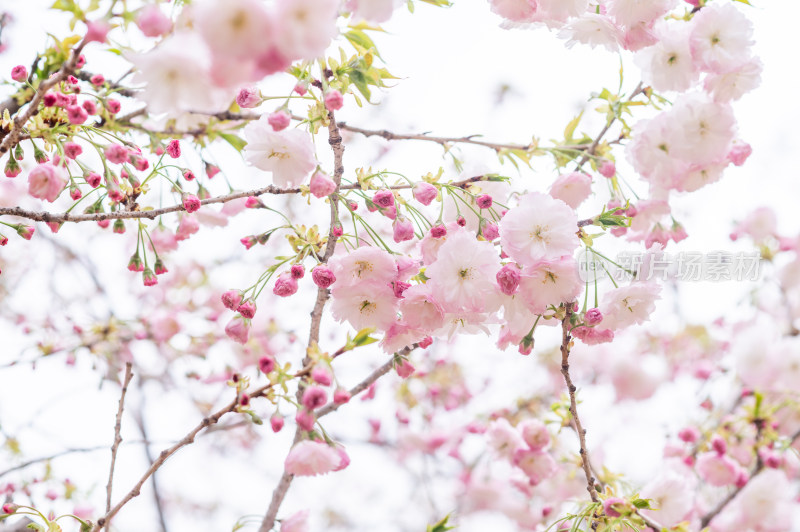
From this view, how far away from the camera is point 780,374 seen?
3.54 m

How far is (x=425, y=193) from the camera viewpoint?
1.25 metres

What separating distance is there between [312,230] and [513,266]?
428 millimetres

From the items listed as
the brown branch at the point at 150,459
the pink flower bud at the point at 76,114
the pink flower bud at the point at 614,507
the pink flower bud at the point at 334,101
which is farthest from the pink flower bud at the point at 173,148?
the pink flower bud at the point at 614,507

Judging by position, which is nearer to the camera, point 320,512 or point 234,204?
point 234,204

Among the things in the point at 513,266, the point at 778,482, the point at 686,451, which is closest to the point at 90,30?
the point at 513,266

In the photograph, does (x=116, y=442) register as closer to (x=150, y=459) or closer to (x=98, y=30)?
(x=98, y=30)

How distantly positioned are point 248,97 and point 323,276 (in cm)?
40

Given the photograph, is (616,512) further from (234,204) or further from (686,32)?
(234,204)

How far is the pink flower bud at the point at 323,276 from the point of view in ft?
→ 3.66

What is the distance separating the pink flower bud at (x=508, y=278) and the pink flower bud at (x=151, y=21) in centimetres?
71

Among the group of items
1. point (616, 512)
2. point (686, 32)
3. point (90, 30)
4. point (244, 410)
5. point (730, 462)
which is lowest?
point (616, 512)

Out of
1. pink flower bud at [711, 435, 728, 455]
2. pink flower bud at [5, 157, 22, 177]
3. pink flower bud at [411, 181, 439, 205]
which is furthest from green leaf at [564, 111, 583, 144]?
pink flower bud at [5, 157, 22, 177]

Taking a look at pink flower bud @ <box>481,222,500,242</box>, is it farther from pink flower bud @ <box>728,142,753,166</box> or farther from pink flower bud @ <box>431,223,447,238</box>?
pink flower bud @ <box>728,142,753,166</box>

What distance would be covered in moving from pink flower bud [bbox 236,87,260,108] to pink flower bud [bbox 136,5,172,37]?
0.34m
